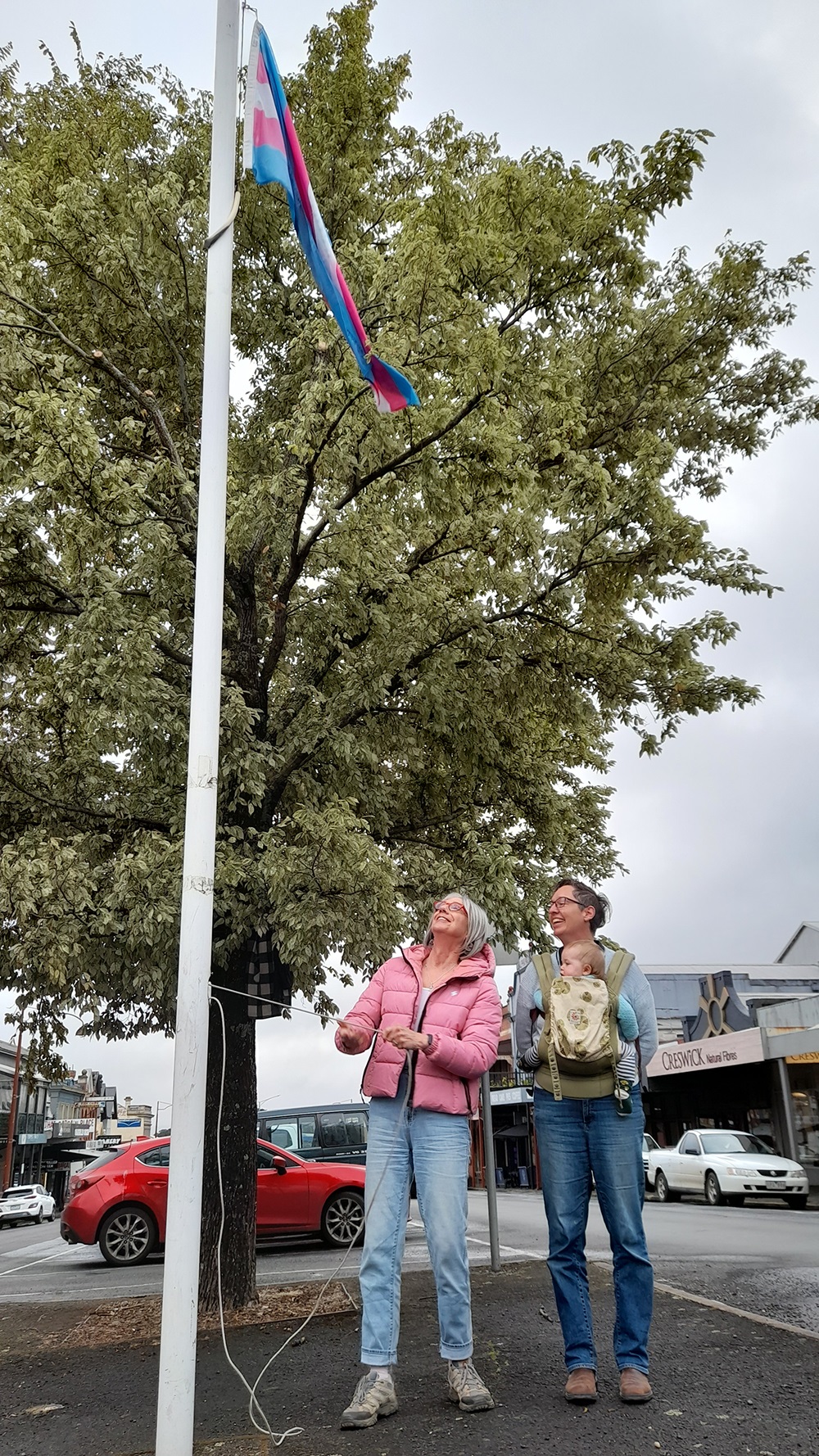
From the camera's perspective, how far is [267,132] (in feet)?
16.8

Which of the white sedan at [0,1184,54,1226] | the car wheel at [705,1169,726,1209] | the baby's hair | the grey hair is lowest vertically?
the white sedan at [0,1184,54,1226]

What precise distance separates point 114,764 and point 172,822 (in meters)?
1.71

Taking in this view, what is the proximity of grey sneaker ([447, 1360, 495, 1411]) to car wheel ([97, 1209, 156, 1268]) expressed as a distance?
10.6m

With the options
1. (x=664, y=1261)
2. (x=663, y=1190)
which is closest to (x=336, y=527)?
(x=664, y=1261)

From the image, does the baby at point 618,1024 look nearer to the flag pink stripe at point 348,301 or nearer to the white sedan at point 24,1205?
the flag pink stripe at point 348,301

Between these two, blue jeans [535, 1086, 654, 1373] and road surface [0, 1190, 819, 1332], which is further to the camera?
road surface [0, 1190, 819, 1332]

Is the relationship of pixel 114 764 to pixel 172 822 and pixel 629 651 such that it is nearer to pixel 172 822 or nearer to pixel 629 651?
pixel 172 822

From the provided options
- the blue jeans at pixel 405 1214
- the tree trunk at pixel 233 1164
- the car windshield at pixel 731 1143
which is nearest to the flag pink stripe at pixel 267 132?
the blue jeans at pixel 405 1214

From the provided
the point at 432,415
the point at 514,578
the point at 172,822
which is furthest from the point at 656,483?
the point at 172,822

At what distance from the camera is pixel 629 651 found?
27.2 ft

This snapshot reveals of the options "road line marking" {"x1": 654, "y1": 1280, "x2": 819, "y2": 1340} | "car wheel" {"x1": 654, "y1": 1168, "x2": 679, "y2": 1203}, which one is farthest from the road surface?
"car wheel" {"x1": 654, "y1": 1168, "x2": 679, "y2": 1203}

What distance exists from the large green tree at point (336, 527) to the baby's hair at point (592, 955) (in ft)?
7.12

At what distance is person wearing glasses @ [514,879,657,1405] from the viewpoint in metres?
3.97

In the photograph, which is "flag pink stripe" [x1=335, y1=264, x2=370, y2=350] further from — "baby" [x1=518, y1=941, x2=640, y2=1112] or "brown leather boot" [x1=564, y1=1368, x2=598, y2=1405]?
"brown leather boot" [x1=564, y1=1368, x2=598, y2=1405]
